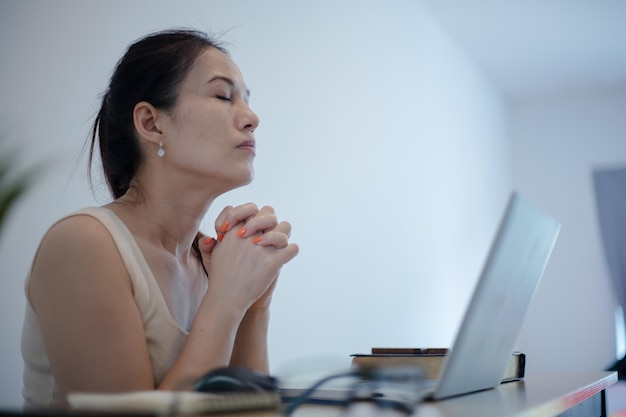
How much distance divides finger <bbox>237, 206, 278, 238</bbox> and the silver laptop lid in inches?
16.1

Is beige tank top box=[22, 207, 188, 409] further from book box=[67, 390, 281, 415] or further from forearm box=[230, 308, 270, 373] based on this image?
book box=[67, 390, 281, 415]

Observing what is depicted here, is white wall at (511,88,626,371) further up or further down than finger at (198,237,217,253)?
further up

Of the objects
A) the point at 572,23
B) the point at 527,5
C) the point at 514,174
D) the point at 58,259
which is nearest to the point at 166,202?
the point at 58,259

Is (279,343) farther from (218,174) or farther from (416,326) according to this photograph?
(416,326)

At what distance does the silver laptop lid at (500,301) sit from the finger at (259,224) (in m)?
0.41

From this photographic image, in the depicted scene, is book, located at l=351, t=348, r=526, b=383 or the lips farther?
the lips

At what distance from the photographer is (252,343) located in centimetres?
129

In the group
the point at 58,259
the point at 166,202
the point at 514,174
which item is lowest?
the point at 58,259

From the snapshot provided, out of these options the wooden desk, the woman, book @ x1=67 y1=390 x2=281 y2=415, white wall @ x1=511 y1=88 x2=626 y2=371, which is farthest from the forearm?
white wall @ x1=511 y1=88 x2=626 y2=371

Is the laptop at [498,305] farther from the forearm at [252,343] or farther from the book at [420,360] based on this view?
the forearm at [252,343]

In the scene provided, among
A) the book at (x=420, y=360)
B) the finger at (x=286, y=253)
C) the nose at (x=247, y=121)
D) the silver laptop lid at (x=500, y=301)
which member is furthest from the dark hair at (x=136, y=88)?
the silver laptop lid at (x=500, y=301)

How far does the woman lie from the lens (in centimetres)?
98

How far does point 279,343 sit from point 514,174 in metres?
3.55

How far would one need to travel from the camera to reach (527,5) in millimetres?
3795
